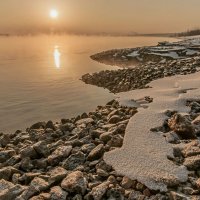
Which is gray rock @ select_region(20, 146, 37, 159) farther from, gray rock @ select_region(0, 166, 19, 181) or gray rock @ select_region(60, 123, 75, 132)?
gray rock @ select_region(60, 123, 75, 132)

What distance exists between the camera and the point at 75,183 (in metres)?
6.48

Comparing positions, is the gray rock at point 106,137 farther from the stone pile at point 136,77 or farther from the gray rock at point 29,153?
the stone pile at point 136,77

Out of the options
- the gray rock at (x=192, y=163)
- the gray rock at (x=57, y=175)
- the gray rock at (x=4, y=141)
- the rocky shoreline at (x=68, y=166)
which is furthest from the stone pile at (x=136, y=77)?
the gray rock at (x=57, y=175)

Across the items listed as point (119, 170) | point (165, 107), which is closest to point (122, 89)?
point (165, 107)

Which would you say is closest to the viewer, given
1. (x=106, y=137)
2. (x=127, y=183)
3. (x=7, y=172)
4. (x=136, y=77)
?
(x=127, y=183)

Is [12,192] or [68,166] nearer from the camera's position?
[12,192]

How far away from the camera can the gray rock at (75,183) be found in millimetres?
6403

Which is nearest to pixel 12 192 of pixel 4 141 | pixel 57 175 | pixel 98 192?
pixel 57 175

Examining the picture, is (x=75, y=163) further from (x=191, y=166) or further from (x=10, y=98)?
(x=10, y=98)

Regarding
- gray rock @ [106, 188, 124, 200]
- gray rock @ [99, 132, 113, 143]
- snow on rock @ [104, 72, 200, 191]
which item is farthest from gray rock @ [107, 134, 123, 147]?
gray rock @ [106, 188, 124, 200]

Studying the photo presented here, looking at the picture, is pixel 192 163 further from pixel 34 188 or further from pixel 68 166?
pixel 34 188

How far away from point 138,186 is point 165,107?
5.08m

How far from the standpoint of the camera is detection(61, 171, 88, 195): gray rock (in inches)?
252

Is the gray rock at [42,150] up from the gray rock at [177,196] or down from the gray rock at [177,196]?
down
